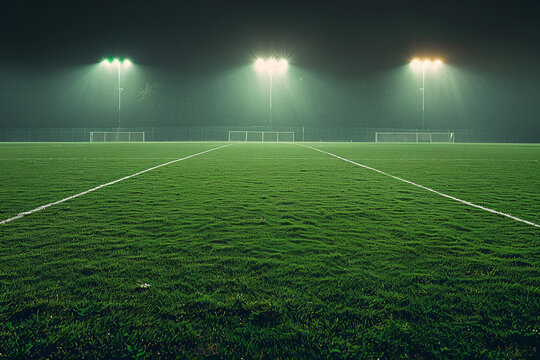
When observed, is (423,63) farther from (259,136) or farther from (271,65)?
(259,136)

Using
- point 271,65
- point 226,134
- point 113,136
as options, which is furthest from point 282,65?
point 113,136

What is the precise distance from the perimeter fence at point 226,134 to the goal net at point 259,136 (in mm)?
358

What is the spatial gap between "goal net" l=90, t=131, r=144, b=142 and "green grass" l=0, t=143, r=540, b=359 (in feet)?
149

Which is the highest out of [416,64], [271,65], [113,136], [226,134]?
[416,64]

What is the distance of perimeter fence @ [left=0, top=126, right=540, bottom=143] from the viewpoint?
48031mm

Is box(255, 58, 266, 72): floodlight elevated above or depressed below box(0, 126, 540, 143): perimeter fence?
above

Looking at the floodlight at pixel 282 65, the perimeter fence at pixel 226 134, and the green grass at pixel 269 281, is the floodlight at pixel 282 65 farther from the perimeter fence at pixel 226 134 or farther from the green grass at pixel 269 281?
the green grass at pixel 269 281

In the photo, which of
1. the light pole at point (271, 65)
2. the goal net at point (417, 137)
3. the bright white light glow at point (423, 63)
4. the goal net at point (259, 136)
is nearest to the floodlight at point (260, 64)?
the light pole at point (271, 65)

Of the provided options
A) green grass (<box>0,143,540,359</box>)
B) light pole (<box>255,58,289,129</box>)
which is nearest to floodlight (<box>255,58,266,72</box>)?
light pole (<box>255,58,289,129</box>)

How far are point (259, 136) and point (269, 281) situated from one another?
47.1m

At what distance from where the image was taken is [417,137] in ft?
164

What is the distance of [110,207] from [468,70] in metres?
49.1

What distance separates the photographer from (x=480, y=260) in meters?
2.90

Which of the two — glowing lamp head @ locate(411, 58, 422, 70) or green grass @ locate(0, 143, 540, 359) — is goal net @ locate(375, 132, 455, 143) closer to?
glowing lamp head @ locate(411, 58, 422, 70)
